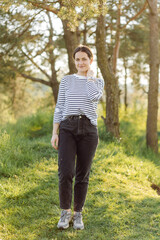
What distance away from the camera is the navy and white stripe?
3225 mm

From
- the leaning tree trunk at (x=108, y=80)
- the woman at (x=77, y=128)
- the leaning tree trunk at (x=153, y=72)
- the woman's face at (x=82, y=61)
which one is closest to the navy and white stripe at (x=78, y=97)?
the woman at (x=77, y=128)

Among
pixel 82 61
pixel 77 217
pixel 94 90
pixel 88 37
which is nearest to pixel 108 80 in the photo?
pixel 88 37

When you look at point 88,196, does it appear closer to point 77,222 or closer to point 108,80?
point 77,222

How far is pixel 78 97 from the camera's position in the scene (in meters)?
3.23

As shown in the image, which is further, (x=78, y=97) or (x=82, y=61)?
(x=82, y=61)

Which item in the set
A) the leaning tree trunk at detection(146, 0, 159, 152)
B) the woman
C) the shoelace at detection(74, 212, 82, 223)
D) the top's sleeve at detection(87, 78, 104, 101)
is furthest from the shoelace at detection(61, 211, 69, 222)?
A: the leaning tree trunk at detection(146, 0, 159, 152)

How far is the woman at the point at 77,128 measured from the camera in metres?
3.19

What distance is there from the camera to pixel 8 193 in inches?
165

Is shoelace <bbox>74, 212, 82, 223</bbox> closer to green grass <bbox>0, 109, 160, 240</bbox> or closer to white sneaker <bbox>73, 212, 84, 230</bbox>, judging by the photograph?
white sneaker <bbox>73, 212, 84, 230</bbox>

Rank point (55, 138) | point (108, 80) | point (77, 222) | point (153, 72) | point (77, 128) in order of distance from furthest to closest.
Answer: point (153, 72)
point (108, 80)
point (77, 222)
point (55, 138)
point (77, 128)

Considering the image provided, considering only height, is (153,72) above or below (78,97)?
above

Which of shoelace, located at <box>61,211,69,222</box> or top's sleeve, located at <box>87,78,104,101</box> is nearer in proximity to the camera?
top's sleeve, located at <box>87,78,104,101</box>

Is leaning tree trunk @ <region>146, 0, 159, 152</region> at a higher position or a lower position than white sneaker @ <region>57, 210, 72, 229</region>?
higher

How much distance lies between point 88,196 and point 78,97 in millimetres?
1957
